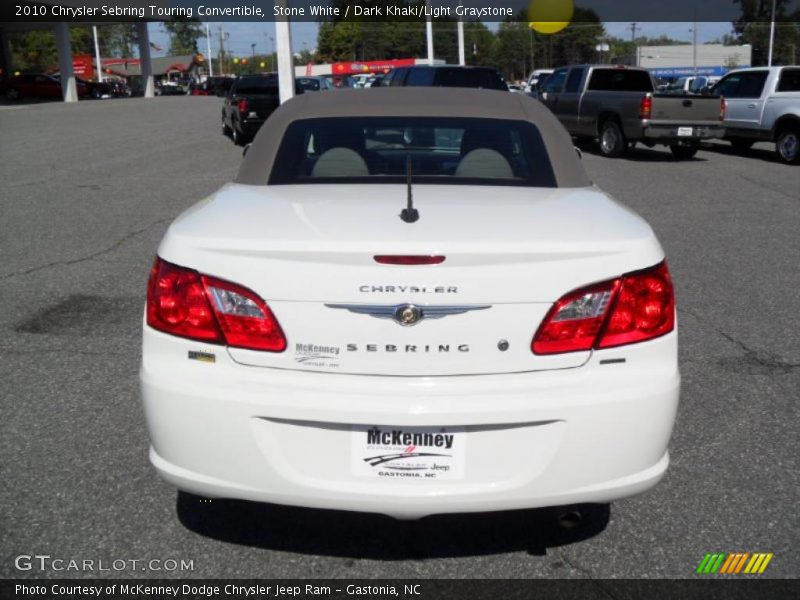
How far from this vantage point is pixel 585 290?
2.66 meters

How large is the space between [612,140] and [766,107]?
311 cm

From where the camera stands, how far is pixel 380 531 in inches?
129

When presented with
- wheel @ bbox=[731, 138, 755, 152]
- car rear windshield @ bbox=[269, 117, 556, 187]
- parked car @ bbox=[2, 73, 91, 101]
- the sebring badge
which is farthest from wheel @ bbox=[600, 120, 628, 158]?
parked car @ bbox=[2, 73, 91, 101]

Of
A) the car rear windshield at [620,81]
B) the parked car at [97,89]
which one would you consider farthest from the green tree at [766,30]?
the car rear windshield at [620,81]

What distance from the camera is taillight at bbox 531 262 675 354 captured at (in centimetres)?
264

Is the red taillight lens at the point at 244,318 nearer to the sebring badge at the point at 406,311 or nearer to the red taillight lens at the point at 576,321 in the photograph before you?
the sebring badge at the point at 406,311

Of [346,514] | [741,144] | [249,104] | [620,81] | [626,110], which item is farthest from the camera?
[249,104]

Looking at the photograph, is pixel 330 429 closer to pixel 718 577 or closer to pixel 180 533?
pixel 180 533

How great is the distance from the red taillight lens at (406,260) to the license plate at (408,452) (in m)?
0.50

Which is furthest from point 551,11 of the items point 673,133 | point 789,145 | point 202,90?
point 202,90

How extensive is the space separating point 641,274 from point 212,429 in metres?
1.47

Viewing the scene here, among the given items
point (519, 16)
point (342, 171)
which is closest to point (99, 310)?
point (342, 171)

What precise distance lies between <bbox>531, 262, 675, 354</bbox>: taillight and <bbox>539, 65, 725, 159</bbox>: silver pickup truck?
15.2 metres

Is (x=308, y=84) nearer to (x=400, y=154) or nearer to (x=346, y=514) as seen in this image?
(x=400, y=154)
